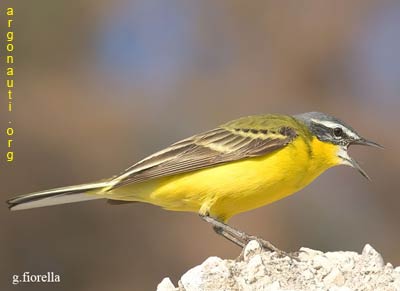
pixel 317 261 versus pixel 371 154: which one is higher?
pixel 371 154

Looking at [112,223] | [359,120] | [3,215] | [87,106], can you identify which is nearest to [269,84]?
[359,120]

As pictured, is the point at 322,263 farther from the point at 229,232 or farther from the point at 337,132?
the point at 337,132

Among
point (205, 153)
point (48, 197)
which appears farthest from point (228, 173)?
point (48, 197)

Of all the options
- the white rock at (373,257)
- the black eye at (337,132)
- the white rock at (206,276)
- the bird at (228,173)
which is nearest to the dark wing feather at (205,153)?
the bird at (228,173)

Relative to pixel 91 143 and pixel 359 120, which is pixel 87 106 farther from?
pixel 359 120

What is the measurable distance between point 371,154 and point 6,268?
6.45m

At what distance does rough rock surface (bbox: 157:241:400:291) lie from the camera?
23.0 ft

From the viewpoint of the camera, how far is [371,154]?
18.1m

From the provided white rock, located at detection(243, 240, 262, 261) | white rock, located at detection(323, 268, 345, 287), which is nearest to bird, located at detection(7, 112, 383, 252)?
white rock, located at detection(243, 240, 262, 261)

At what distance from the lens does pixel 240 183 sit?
8547 mm

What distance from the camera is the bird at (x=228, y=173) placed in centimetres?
859

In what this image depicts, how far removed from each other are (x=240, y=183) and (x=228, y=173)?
190mm

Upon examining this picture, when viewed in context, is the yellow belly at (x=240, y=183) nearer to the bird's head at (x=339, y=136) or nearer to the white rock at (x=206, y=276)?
the bird's head at (x=339, y=136)

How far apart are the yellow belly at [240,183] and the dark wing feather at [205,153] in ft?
0.21
